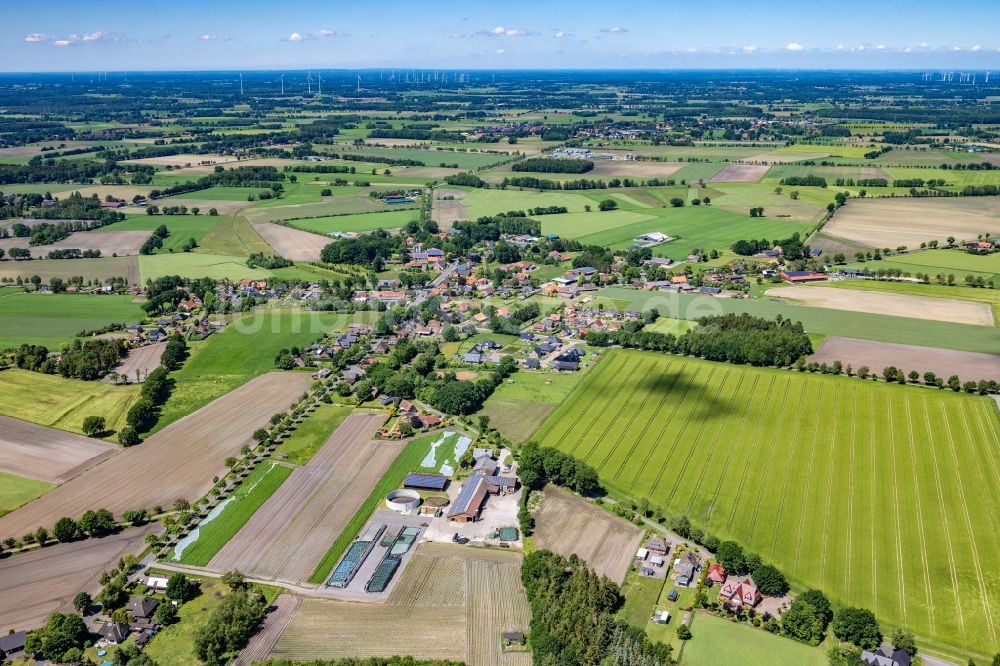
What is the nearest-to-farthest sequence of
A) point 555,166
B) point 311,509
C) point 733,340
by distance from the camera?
point 311,509
point 733,340
point 555,166

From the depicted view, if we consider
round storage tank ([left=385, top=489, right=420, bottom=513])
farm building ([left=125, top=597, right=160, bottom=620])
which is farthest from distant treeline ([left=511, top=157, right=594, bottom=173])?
farm building ([left=125, top=597, right=160, bottom=620])

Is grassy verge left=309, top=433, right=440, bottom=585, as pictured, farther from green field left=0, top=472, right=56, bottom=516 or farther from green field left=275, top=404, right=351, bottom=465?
green field left=0, top=472, right=56, bottom=516

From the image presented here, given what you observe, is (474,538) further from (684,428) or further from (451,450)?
(684,428)

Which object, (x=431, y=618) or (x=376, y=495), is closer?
(x=431, y=618)

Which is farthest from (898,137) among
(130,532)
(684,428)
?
(130,532)

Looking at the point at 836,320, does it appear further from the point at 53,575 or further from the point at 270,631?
the point at 53,575

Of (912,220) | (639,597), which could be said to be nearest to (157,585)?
(639,597)
